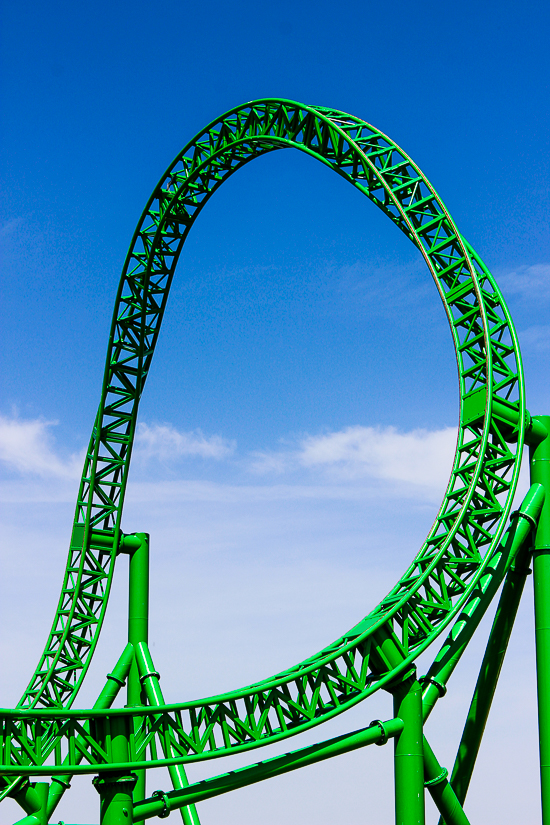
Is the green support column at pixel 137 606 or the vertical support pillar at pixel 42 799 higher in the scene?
the green support column at pixel 137 606

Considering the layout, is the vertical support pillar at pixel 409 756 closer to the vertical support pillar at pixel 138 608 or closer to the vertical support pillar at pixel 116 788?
the vertical support pillar at pixel 116 788

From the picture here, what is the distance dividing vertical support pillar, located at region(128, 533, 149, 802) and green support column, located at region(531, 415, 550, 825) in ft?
26.1

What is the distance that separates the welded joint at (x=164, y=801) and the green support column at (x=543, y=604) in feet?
20.6

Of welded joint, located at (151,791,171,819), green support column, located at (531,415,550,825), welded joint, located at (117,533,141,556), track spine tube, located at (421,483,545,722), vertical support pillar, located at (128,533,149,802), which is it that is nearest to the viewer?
welded joint, located at (151,791,171,819)

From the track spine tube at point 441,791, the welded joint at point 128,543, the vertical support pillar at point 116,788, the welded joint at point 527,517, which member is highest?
the welded joint at point 128,543

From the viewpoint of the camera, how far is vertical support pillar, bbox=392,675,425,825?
16.3 m

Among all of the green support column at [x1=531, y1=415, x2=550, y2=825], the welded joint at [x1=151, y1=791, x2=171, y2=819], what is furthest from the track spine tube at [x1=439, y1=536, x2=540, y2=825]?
the welded joint at [x1=151, y1=791, x2=171, y2=819]

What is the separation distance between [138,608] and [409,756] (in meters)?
7.31

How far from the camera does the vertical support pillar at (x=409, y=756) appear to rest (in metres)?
16.3

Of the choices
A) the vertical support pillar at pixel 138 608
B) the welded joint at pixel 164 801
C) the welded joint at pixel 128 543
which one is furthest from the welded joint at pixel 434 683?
the welded joint at pixel 128 543

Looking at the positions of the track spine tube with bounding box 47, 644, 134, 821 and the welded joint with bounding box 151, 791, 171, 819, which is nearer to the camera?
the welded joint with bounding box 151, 791, 171, 819

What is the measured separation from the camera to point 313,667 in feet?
54.3

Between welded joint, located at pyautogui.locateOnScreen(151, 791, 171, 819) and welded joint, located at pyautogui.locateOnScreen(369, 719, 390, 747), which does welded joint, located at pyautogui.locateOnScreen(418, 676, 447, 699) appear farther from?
welded joint, located at pyautogui.locateOnScreen(151, 791, 171, 819)

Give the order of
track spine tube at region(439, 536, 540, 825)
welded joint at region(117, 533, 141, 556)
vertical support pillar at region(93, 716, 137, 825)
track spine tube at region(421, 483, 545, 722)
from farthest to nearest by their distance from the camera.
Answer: welded joint at region(117, 533, 141, 556)
track spine tube at region(439, 536, 540, 825)
track spine tube at region(421, 483, 545, 722)
vertical support pillar at region(93, 716, 137, 825)
